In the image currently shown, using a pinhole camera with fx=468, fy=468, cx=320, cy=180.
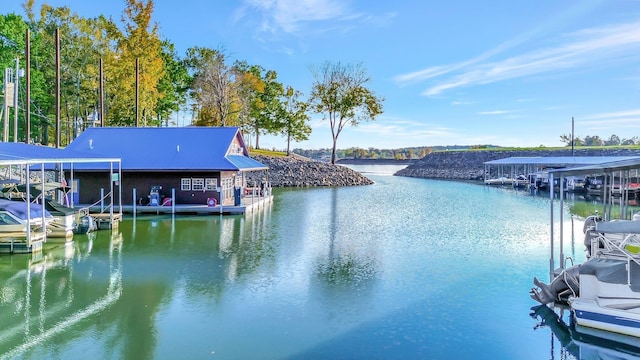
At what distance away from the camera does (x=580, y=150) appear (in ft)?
232

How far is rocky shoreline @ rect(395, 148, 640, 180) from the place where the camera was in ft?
224

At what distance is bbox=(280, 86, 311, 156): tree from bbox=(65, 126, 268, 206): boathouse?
38930 mm

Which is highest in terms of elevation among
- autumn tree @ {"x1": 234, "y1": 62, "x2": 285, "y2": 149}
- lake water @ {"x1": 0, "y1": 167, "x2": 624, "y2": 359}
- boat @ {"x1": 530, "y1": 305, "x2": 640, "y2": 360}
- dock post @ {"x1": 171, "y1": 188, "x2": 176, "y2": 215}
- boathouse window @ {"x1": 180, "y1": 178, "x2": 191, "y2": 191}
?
autumn tree @ {"x1": 234, "y1": 62, "x2": 285, "y2": 149}

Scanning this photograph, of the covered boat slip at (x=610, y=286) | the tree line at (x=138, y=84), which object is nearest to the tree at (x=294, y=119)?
the tree line at (x=138, y=84)

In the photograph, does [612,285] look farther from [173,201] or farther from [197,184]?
[197,184]

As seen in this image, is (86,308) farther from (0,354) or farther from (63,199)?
(63,199)

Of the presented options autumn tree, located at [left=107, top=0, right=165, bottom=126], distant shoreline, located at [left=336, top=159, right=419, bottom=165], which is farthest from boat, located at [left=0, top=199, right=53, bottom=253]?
distant shoreline, located at [left=336, top=159, right=419, bottom=165]

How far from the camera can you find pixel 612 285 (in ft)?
29.6

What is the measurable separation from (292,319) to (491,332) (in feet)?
12.7

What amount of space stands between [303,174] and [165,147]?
1074 inches

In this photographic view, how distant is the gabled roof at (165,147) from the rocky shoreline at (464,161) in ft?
158

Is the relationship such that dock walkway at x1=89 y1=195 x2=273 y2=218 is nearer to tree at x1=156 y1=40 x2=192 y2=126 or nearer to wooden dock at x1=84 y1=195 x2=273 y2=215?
wooden dock at x1=84 y1=195 x2=273 y2=215

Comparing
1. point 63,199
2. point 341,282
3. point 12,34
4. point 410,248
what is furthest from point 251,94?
point 341,282

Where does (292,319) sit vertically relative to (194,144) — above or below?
below
